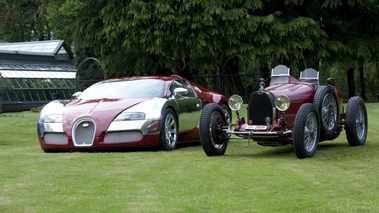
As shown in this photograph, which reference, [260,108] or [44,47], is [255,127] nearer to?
[260,108]

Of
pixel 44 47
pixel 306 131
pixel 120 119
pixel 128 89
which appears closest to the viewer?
pixel 306 131

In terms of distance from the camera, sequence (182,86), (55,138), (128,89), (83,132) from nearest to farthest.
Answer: (83,132), (55,138), (128,89), (182,86)

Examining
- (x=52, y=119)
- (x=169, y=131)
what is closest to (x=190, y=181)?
(x=169, y=131)

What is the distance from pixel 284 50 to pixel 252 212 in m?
20.9

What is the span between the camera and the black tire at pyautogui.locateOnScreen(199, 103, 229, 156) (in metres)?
10.6

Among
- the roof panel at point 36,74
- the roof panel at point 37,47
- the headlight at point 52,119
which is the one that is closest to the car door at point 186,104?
the headlight at point 52,119

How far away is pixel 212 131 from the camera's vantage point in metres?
10.8

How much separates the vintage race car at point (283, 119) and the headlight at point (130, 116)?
135 cm

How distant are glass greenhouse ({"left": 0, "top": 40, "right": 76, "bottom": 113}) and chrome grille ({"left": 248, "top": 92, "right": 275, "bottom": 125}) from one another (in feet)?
93.2

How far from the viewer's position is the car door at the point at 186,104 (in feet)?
41.8

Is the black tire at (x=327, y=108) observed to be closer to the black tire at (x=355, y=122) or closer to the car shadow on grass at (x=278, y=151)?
Answer: the black tire at (x=355, y=122)

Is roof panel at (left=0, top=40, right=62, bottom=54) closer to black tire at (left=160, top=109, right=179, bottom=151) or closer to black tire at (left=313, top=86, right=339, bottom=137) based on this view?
black tire at (left=160, top=109, right=179, bottom=151)

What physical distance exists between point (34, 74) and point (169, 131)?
115 ft

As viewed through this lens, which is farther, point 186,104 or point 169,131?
point 186,104
